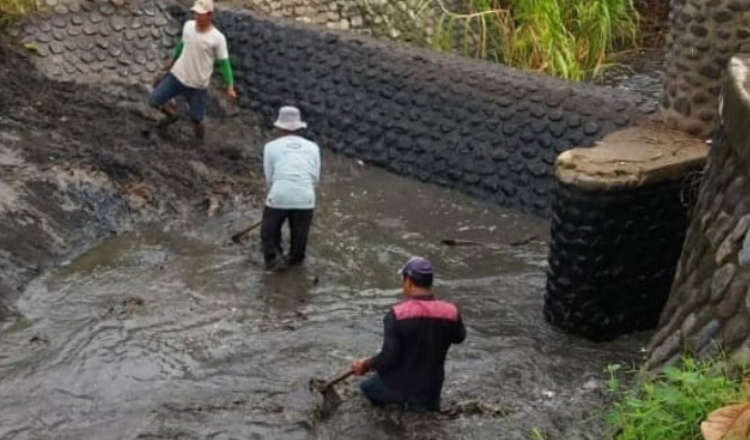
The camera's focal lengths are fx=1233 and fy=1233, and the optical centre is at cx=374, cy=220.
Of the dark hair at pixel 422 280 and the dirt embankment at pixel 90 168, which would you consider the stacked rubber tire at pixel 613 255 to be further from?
the dirt embankment at pixel 90 168

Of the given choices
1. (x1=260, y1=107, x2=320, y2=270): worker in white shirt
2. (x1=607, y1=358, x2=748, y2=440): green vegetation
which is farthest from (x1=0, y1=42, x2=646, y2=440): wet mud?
(x1=607, y1=358, x2=748, y2=440): green vegetation

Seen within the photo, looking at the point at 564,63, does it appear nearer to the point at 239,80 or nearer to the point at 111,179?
the point at 239,80

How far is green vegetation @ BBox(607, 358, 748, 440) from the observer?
5.16 meters

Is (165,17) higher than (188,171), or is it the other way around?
(165,17)

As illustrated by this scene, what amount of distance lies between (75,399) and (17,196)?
9.98 ft

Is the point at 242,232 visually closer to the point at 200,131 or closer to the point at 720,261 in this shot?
the point at 200,131

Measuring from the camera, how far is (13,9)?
12523mm

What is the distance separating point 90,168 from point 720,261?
5.96 metres

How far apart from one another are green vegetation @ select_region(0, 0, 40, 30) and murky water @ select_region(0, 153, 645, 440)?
354 centimetres

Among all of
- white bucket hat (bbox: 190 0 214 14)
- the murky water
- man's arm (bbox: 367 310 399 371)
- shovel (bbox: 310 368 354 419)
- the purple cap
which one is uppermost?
white bucket hat (bbox: 190 0 214 14)

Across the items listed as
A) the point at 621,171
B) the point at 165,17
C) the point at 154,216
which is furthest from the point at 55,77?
the point at 621,171

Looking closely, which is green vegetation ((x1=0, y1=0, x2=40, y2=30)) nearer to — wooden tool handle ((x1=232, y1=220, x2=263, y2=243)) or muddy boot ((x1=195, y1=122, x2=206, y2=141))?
Result: muddy boot ((x1=195, y1=122, x2=206, y2=141))

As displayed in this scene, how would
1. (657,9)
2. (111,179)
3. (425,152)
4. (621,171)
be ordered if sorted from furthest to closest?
1. (657,9)
2. (425,152)
3. (111,179)
4. (621,171)

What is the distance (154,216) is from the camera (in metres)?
10.4
